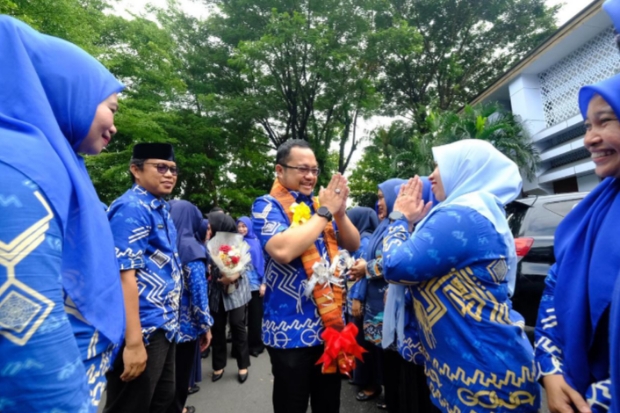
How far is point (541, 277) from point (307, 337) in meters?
3.03

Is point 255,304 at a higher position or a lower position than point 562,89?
lower

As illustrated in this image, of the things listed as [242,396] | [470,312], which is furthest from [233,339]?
[470,312]

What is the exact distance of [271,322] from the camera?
2.02 m

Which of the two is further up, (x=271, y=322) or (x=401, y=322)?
(x=271, y=322)

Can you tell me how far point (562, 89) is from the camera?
35.3 feet

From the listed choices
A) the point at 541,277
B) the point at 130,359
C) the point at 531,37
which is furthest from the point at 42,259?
the point at 531,37

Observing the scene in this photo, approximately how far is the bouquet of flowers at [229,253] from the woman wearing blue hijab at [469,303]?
2.75m

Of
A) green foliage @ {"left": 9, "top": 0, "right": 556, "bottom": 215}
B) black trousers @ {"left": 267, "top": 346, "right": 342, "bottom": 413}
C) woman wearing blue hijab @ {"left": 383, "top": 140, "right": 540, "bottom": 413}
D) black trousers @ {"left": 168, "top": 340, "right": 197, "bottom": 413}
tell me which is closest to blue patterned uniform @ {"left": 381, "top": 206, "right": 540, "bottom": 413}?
woman wearing blue hijab @ {"left": 383, "top": 140, "right": 540, "bottom": 413}

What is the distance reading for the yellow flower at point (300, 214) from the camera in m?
2.01

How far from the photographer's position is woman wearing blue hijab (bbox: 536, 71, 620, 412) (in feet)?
3.82

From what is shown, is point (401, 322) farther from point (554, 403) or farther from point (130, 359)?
point (130, 359)

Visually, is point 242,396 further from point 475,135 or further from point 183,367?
point 475,135

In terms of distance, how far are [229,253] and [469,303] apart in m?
3.08

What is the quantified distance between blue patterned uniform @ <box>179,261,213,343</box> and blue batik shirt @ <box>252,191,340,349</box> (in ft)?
3.48
